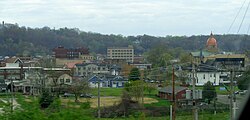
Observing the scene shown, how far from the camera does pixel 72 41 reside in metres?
77.3

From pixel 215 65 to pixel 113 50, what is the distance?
3778 cm

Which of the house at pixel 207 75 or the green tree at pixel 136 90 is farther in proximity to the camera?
the house at pixel 207 75

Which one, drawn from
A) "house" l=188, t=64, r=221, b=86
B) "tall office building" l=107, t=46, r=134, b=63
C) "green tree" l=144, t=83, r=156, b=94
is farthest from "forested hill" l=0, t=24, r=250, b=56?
"green tree" l=144, t=83, r=156, b=94

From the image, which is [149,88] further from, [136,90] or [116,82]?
[116,82]

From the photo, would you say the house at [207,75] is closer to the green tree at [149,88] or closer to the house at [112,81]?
the green tree at [149,88]

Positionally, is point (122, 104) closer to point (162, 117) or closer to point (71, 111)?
point (162, 117)

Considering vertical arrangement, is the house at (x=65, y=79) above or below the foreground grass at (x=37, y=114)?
below

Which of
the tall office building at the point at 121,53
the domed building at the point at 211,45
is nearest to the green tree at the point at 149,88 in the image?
the domed building at the point at 211,45

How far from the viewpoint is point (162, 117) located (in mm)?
18250

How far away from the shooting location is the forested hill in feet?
208

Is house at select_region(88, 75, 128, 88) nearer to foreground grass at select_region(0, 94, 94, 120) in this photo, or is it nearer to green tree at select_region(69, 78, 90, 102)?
green tree at select_region(69, 78, 90, 102)

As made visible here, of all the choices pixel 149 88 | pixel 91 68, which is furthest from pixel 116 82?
pixel 91 68

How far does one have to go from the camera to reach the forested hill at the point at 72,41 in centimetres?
6341

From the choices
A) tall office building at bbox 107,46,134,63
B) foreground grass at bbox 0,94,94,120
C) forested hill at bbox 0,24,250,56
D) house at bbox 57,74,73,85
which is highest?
forested hill at bbox 0,24,250,56
